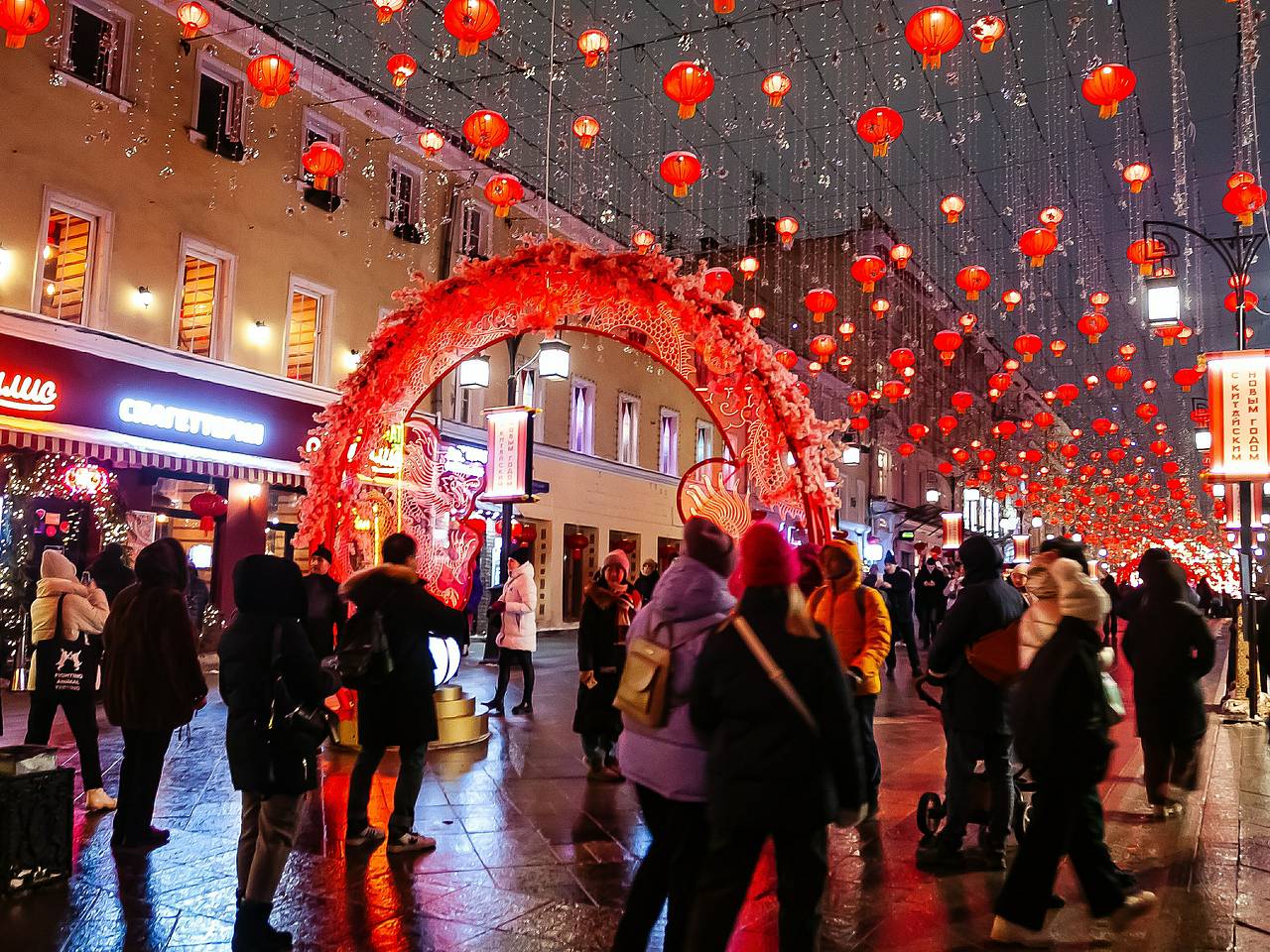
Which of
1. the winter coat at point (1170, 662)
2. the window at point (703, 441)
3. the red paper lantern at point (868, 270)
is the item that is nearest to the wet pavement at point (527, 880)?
the winter coat at point (1170, 662)

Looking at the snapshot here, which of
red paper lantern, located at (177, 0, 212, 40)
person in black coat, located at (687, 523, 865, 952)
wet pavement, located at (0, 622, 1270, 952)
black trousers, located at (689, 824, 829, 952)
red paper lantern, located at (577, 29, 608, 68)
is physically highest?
red paper lantern, located at (177, 0, 212, 40)

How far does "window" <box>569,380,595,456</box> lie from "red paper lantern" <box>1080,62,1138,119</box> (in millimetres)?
18060

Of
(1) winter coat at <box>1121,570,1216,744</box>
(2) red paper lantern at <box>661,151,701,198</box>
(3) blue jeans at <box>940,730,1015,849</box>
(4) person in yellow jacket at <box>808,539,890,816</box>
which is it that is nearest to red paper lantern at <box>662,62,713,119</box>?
(2) red paper lantern at <box>661,151,701,198</box>

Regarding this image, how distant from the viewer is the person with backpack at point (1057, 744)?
4.45 metres

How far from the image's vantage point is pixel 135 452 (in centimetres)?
1468

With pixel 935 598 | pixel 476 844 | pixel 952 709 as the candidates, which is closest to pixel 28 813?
pixel 476 844

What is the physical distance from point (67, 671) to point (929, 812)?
18.3 ft

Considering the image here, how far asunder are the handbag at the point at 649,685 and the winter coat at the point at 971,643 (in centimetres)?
237

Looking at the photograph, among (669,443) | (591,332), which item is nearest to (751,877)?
(591,332)

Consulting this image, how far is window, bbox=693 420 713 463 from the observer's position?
3325cm

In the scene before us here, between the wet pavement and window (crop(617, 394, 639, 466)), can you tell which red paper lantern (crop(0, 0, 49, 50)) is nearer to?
the wet pavement

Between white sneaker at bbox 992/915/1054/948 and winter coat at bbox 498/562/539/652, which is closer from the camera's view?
A: white sneaker at bbox 992/915/1054/948

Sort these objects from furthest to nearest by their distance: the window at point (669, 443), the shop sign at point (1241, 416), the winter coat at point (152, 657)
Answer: the window at point (669, 443)
the shop sign at point (1241, 416)
the winter coat at point (152, 657)

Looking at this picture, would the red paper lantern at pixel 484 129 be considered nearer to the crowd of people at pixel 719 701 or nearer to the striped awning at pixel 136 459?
the crowd of people at pixel 719 701
